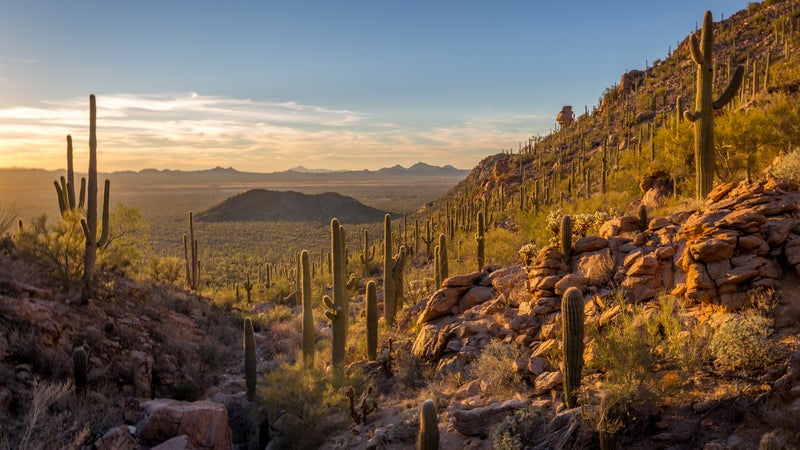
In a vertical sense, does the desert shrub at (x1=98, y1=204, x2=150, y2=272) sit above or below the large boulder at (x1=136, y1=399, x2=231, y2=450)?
above

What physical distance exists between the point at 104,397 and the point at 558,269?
34.7ft

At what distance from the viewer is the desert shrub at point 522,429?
7828mm

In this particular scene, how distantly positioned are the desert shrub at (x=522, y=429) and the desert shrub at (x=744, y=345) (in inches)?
108

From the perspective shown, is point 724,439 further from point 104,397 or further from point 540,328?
point 104,397

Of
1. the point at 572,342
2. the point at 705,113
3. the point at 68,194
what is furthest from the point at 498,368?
the point at 68,194

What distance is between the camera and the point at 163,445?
31.3 feet

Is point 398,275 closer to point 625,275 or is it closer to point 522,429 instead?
point 625,275

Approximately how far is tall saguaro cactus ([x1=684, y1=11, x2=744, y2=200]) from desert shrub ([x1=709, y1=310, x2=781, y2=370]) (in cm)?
565

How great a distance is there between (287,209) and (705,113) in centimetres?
9559

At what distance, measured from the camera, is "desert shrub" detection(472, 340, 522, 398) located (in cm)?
990

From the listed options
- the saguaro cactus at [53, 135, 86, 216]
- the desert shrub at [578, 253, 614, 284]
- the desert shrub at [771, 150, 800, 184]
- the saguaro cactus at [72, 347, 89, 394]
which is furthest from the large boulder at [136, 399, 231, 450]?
the desert shrub at [771, 150, 800, 184]

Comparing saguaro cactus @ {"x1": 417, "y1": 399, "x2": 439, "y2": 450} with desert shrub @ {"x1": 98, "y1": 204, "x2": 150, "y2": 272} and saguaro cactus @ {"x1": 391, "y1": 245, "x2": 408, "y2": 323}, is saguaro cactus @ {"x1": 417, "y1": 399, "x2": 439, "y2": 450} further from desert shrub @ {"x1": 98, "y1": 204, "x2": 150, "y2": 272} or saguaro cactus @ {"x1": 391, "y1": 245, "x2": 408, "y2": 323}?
desert shrub @ {"x1": 98, "y1": 204, "x2": 150, "y2": 272}

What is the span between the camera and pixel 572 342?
8234 millimetres

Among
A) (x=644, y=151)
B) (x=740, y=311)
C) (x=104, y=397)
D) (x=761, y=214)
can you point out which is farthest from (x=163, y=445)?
(x=644, y=151)
